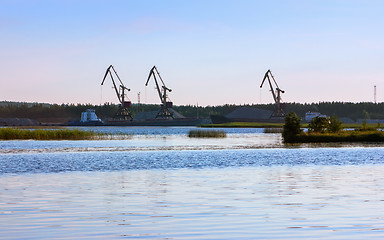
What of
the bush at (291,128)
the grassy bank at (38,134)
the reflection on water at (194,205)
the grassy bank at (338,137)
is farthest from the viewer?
the grassy bank at (38,134)

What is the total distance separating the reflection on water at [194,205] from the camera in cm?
1252

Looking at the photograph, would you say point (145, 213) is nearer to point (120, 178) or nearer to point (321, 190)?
point (321, 190)

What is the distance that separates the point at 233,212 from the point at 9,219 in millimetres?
5954

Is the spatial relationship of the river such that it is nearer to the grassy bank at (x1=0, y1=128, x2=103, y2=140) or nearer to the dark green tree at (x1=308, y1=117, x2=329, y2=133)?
the dark green tree at (x1=308, y1=117, x2=329, y2=133)

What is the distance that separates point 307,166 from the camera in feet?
109

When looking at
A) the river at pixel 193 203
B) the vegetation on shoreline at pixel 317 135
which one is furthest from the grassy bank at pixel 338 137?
the river at pixel 193 203

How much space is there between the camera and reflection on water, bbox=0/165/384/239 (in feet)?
41.1

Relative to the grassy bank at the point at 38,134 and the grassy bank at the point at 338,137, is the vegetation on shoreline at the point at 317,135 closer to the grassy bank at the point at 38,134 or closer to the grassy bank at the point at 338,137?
the grassy bank at the point at 338,137

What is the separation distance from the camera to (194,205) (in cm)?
1680

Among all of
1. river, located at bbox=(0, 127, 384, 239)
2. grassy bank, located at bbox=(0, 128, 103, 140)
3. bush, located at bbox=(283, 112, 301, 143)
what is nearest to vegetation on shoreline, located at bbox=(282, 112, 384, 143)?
bush, located at bbox=(283, 112, 301, 143)

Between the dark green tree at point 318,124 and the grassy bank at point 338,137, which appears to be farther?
the dark green tree at point 318,124

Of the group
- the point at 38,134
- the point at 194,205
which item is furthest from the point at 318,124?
the point at 194,205

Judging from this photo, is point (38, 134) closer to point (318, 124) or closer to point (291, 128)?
point (291, 128)

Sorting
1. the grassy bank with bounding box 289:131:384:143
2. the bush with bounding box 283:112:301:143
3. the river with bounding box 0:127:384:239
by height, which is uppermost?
the bush with bounding box 283:112:301:143
